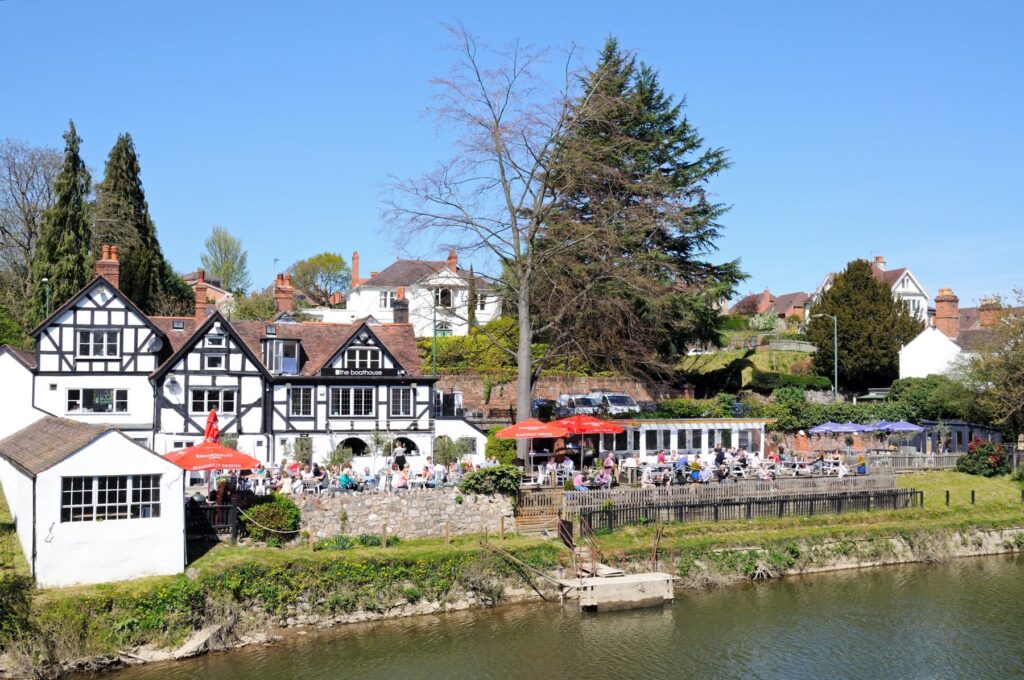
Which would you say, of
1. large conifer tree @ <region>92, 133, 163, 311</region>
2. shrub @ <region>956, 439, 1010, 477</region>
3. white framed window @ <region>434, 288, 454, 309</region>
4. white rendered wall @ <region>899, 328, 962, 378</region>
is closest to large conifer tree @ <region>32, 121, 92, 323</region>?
large conifer tree @ <region>92, 133, 163, 311</region>

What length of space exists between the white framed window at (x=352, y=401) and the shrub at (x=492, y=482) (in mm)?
10765

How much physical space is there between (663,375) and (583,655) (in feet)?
97.2

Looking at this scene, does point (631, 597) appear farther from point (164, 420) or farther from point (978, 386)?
point (978, 386)

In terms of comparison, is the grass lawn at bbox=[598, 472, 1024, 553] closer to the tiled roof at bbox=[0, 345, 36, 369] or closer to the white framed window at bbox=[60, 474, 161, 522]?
the white framed window at bbox=[60, 474, 161, 522]

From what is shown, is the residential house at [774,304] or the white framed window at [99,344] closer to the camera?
the white framed window at [99,344]

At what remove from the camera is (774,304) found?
106000mm

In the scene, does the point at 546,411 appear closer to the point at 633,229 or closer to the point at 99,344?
the point at 633,229

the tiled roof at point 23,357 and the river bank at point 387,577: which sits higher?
the tiled roof at point 23,357

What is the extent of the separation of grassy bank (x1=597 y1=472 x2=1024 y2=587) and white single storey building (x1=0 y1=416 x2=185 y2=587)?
39.9 ft

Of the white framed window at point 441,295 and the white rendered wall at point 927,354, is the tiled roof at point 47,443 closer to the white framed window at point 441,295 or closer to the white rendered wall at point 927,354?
the white framed window at point 441,295

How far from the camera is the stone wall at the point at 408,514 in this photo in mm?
27234

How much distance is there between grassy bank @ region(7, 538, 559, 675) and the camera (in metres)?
21.5

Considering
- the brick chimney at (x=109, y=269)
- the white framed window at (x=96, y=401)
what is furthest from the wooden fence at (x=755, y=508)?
the brick chimney at (x=109, y=269)

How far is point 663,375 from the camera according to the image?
2024 inches
